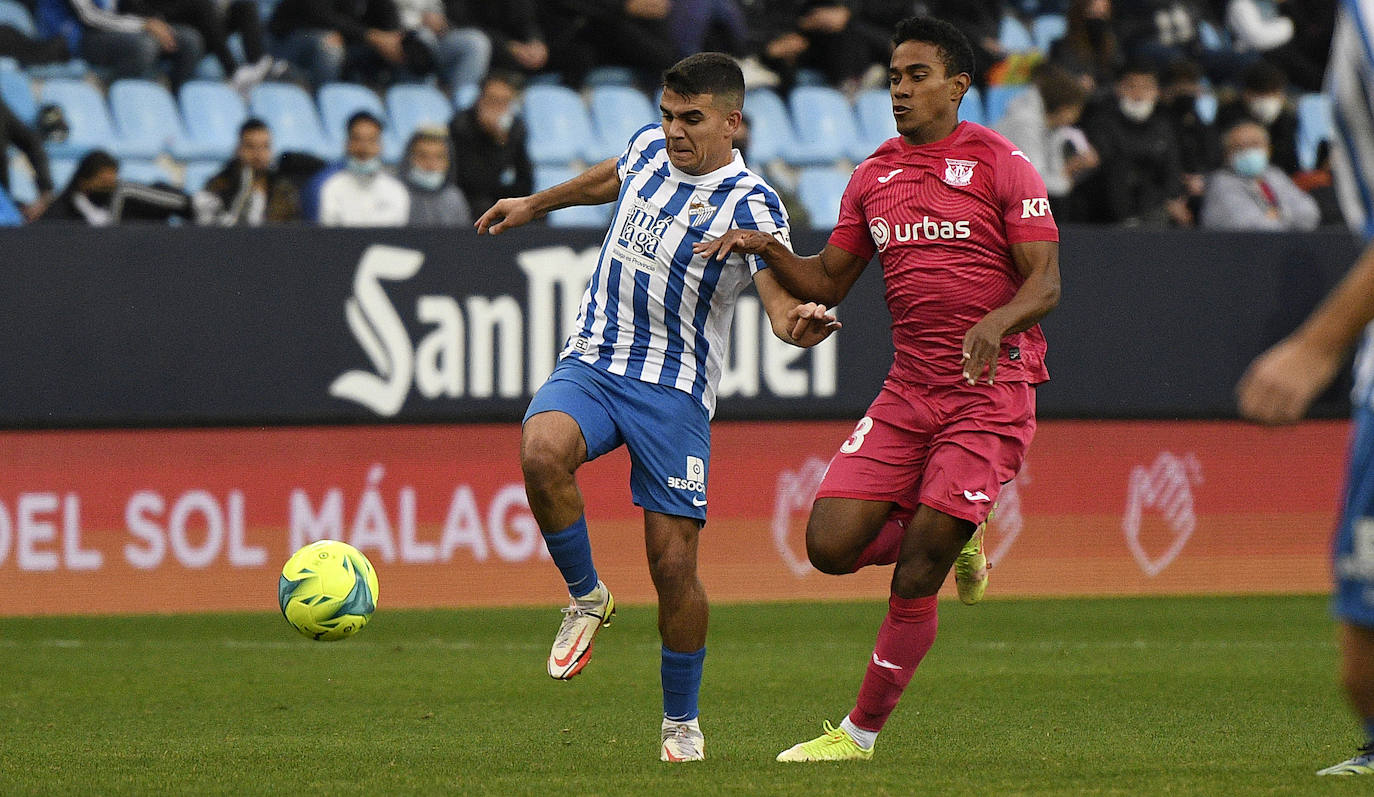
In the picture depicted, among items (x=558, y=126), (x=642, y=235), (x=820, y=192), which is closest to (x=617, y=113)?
(x=558, y=126)

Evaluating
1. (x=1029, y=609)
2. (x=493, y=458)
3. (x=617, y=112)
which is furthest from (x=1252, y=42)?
(x=493, y=458)

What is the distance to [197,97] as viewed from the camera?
42.5 feet

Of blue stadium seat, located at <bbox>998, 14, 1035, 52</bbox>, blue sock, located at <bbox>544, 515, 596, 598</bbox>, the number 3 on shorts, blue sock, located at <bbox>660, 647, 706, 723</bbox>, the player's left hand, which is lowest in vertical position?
blue sock, located at <bbox>660, 647, 706, 723</bbox>

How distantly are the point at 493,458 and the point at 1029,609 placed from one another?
3.45 m

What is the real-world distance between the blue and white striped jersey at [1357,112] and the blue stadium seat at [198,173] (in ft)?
31.7

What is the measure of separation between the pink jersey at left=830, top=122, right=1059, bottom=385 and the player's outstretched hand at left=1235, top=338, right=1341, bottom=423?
8.69 ft

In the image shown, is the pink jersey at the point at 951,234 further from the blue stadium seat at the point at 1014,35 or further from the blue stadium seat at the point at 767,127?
the blue stadium seat at the point at 1014,35

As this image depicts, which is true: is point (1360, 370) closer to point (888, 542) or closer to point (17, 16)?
point (888, 542)

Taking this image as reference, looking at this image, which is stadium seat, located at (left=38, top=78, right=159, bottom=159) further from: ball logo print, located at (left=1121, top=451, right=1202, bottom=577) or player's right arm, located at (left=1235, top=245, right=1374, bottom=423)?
player's right arm, located at (left=1235, top=245, right=1374, bottom=423)

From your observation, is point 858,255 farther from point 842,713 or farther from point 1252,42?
point 1252,42

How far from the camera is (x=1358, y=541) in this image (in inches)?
145

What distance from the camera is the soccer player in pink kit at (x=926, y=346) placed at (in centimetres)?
595

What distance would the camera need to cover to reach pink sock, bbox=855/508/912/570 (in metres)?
6.19

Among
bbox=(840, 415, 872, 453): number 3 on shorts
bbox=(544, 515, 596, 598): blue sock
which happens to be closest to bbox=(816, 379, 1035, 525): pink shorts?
bbox=(840, 415, 872, 453): number 3 on shorts
